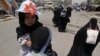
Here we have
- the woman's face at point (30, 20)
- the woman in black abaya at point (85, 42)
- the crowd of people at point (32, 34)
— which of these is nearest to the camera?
the crowd of people at point (32, 34)

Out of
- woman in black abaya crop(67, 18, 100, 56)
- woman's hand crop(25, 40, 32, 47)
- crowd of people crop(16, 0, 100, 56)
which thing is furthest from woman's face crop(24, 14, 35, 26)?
woman in black abaya crop(67, 18, 100, 56)

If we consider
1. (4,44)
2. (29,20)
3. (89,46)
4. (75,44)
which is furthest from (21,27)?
(4,44)

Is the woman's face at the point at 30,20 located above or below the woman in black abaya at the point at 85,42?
above

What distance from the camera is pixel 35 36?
334cm

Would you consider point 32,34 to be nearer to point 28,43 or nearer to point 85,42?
point 28,43

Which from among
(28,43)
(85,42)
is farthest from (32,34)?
(85,42)

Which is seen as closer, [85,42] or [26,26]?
[26,26]

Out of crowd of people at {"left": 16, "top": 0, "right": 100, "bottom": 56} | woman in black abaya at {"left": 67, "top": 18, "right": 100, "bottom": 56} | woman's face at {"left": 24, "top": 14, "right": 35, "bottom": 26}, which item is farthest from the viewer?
woman in black abaya at {"left": 67, "top": 18, "right": 100, "bottom": 56}

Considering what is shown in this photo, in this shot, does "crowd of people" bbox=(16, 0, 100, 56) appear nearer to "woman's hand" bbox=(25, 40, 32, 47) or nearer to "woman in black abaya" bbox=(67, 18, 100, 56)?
"woman's hand" bbox=(25, 40, 32, 47)

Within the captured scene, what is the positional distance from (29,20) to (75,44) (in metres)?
3.86

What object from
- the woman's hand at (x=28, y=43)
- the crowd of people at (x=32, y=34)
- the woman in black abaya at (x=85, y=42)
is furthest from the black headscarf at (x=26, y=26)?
the woman in black abaya at (x=85, y=42)

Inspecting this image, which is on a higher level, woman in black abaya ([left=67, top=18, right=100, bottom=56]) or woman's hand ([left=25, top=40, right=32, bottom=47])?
woman's hand ([left=25, top=40, right=32, bottom=47])

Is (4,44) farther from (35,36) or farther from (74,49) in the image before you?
(35,36)

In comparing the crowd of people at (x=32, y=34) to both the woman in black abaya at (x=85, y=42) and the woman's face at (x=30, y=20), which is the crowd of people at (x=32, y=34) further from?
the woman in black abaya at (x=85, y=42)
